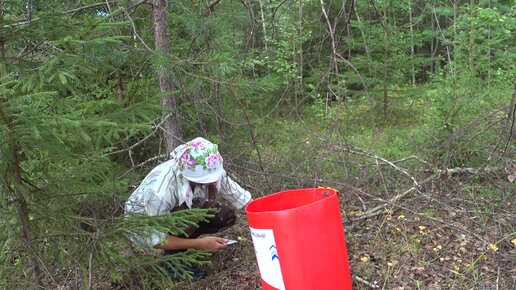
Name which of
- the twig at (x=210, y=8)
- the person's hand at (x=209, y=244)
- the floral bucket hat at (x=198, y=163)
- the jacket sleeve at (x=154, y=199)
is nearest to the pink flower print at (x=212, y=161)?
the floral bucket hat at (x=198, y=163)

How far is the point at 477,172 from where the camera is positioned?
3320 millimetres

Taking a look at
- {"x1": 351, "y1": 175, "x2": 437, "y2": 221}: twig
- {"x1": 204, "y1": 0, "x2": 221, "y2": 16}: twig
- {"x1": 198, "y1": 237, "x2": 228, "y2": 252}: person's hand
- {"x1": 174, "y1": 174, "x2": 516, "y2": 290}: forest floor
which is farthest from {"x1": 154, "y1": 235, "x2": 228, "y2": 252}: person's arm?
{"x1": 204, "y1": 0, "x2": 221, "y2": 16}: twig

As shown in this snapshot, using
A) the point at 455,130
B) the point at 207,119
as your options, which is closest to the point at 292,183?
the point at 207,119

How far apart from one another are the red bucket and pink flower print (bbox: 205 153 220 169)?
22.3 inches

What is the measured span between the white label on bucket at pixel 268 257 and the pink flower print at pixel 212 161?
588 mm

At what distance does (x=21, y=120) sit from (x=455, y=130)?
316 centimetres

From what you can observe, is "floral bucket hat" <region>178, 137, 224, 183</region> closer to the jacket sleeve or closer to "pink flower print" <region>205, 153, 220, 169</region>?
"pink flower print" <region>205, 153, 220, 169</region>

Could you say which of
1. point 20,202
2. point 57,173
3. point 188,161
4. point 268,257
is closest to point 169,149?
point 188,161

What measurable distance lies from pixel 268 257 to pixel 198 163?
73 cm

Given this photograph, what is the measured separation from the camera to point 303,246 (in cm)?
197

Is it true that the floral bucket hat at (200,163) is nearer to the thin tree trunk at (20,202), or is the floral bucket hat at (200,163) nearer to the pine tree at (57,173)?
the pine tree at (57,173)

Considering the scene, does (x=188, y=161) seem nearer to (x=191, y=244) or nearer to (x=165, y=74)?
(x=191, y=244)

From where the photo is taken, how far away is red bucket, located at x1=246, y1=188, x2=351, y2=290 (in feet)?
6.46

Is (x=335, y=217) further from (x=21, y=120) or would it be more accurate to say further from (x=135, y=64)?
(x=135, y=64)
